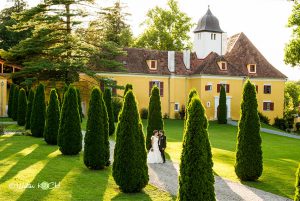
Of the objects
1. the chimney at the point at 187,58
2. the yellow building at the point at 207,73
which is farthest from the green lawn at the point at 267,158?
the chimney at the point at 187,58

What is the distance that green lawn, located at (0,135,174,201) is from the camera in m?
13.7

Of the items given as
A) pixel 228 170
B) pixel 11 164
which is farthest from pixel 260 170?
pixel 11 164

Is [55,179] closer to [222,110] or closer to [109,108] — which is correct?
[109,108]

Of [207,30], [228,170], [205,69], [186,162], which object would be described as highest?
[207,30]

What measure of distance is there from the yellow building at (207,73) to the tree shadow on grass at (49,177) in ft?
88.0

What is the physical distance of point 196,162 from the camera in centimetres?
1104

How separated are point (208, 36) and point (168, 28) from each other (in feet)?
34.8

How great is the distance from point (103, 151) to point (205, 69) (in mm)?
33201

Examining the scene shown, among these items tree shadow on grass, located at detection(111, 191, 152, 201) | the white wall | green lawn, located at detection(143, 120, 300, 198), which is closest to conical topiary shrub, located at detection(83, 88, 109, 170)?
tree shadow on grass, located at detection(111, 191, 152, 201)

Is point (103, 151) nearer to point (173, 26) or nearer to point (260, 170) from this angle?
point (260, 170)

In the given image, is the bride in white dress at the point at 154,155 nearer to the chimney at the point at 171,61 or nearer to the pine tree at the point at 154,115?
the pine tree at the point at 154,115

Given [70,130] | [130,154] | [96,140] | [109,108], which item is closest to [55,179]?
[96,140]

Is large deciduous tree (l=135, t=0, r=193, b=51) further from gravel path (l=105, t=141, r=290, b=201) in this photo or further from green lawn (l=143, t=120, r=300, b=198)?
gravel path (l=105, t=141, r=290, b=201)

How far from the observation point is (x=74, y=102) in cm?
2112
